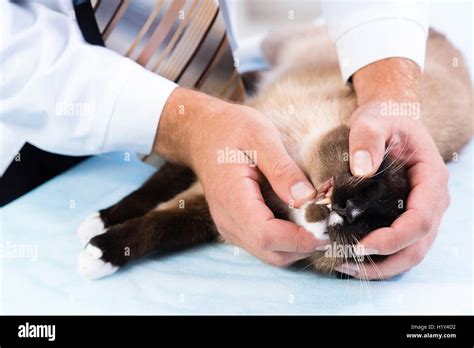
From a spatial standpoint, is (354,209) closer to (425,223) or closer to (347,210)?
(347,210)

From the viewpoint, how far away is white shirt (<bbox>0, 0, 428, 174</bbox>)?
4.05 feet

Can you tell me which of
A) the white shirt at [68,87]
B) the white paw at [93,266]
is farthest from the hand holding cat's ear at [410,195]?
the white paw at [93,266]

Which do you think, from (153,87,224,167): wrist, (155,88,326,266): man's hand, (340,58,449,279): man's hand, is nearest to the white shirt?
(153,87,224,167): wrist

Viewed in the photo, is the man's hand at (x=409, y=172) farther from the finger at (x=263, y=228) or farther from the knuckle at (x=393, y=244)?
the finger at (x=263, y=228)

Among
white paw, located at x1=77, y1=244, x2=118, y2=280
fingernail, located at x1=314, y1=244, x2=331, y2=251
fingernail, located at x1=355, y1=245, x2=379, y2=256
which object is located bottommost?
white paw, located at x1=77, y1=244, x2=118, y2=280

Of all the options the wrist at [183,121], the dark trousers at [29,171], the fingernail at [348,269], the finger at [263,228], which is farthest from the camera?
the dark trousers at [29,171]

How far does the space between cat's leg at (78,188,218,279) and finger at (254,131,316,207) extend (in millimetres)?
303

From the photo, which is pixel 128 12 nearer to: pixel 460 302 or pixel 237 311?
pixel 237 311

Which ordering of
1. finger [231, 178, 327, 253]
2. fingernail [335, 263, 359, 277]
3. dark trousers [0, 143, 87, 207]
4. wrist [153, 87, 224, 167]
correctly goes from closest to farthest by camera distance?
finger [231, 178, 327, 253] < fingernail [335, 263, 359, 277] < wrist [153, 87, 224, 167] < dark trousers [0, 143, 87, 207]

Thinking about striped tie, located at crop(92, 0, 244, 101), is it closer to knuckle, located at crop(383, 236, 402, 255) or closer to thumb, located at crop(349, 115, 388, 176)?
thumb, located at crop(349, 115, 388, 176)

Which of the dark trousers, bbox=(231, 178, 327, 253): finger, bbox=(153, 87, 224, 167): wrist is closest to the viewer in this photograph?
bbox=(231, 178, 327, 253): finger

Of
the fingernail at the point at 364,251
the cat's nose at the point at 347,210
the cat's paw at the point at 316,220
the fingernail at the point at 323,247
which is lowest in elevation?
the fingernail at the point at 323,247

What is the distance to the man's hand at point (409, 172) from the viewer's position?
1024mm

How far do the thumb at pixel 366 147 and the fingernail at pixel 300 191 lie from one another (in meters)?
0.10
